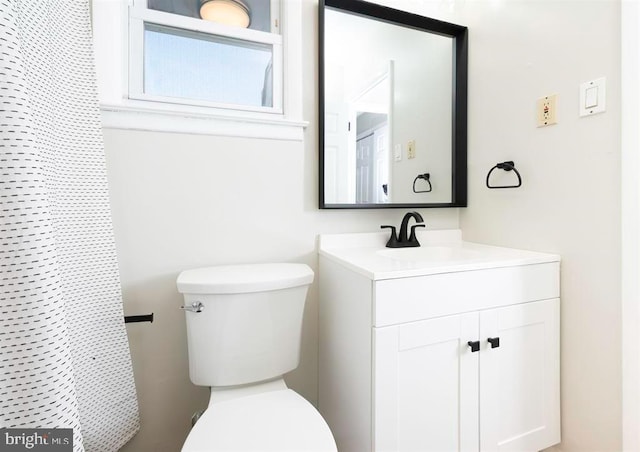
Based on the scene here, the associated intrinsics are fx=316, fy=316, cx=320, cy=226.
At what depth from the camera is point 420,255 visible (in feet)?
4.52

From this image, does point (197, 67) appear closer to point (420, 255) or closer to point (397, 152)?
point (397, 152)

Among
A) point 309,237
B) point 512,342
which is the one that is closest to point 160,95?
point 309,237

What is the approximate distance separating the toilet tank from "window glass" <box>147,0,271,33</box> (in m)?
1.02

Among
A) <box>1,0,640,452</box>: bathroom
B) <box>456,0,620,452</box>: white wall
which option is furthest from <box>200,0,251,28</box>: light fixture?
<box>456,0,620,452</box>: white wall

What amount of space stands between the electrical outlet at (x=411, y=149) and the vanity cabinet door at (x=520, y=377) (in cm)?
79

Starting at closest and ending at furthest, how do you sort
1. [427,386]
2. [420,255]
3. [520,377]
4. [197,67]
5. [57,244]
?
[57,244] → [427,386] → [520,377] → [197,67] → [420,255]

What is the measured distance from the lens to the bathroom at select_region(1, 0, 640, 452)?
1.01 metres

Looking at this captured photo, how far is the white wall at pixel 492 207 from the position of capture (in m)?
1.05

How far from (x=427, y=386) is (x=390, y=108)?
116 centimetres

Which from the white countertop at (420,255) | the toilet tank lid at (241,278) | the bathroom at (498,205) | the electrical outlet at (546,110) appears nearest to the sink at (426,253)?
the white countertop at (420,255)

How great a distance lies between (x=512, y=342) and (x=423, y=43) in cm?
138

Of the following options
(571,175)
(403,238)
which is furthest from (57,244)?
(571,175)

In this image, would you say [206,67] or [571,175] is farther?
[206,67]

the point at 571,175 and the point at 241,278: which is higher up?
the point at 571,175
